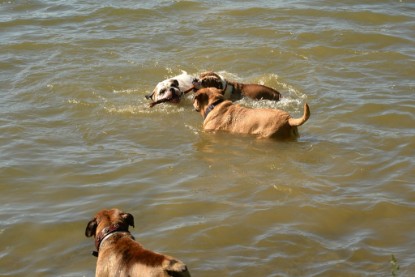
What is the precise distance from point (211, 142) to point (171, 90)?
5.65 feet

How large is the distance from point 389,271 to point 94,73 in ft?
25.5

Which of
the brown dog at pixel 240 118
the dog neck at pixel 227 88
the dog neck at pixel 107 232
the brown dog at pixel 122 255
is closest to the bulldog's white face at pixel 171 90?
the dog neck at pixel 227 88

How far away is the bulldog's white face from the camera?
1102cm

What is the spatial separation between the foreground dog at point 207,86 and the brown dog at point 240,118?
42 centimetres

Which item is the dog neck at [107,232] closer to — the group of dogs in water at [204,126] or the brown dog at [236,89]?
the group of dogs in water at [204,126]

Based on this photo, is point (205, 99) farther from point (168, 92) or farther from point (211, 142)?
point (168, 92)

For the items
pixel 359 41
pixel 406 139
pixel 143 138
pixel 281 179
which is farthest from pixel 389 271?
pixel 359 41

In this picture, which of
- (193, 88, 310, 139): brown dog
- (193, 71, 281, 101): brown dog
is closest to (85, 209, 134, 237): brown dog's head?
(193, 88, 310, 139): brown dog

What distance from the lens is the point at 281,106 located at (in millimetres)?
10781

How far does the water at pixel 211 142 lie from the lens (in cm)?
684

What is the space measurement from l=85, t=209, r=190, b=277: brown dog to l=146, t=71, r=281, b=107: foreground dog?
492 cm

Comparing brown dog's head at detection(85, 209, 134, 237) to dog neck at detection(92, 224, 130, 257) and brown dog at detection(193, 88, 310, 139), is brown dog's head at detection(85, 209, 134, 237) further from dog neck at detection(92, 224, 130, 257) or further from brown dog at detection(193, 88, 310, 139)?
brown dog at detection(193, 88, 310, 139)

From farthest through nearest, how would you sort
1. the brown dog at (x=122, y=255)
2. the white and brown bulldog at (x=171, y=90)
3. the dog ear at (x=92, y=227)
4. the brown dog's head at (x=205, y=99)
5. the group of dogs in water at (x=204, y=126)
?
the white and brown bulldog at (x=171, y=90)
the brown dog's head at (x=205, y=99)
the dog ear at (x=92, y=227)
the group of dogs in water at (x=204, y=126)
the brown dog at (x=122, y=255)

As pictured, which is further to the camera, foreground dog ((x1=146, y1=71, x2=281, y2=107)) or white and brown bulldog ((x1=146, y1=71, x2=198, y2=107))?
white and brown bulldog ((x1=146, y1=71, x2=198, y2=107))
